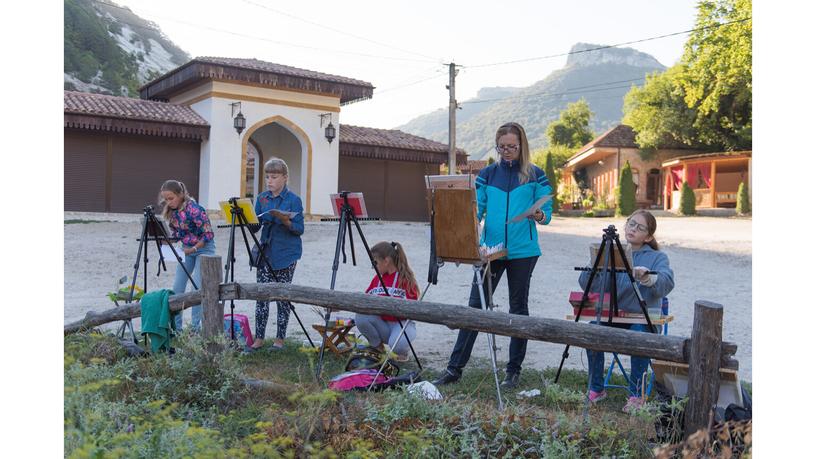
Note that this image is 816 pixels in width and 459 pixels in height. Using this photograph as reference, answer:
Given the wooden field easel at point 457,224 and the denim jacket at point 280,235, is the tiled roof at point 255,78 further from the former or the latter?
the wooden field easel at point 457,224

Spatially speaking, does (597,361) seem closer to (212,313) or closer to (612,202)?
(212,313)

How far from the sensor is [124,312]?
5.25 metres

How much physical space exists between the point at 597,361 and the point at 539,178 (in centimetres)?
118

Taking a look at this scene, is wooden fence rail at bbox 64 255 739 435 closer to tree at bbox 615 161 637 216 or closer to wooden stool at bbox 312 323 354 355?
wooden stool at bbox 312 323 354 355

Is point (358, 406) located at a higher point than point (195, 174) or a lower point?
lower

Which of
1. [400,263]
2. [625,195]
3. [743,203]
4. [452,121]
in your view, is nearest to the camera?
[400,263]

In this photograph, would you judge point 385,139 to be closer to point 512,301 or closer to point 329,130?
point 329,130

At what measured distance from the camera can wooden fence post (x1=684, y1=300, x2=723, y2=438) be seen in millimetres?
3229

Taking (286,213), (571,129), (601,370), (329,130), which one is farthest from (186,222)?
(571,129)

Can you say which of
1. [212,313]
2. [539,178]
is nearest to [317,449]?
[212,313]

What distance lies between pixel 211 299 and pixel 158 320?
25.3 inches

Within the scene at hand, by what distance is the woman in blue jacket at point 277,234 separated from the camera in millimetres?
5488

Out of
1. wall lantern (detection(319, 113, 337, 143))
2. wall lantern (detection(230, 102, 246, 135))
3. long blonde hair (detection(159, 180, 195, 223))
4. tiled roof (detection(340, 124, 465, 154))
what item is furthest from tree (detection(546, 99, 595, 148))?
long blonde hair (detection(159, 180, 195, 223))
